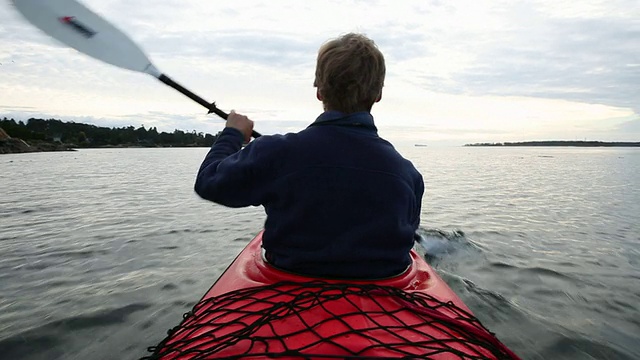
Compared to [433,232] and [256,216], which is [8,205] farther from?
[433,232]

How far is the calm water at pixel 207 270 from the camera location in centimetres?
420

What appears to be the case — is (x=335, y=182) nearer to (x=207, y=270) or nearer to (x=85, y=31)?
(x=85, y=31)

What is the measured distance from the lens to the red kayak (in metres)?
1.73

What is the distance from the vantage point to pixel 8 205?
1193 cm

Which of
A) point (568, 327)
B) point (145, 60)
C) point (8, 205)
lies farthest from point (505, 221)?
point (8, 205)

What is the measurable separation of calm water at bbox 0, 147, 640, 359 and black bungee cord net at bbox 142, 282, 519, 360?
2.20m

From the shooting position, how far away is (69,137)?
99.9 m

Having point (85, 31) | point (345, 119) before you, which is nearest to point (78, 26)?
point (85, 31)

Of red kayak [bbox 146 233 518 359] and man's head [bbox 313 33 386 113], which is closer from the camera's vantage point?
red kayak [bbox 146 233 518 359]

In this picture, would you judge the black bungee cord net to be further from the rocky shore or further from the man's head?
the rocky shore

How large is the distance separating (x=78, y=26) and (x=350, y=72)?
3.29 meters

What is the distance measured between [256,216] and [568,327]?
25.9ft

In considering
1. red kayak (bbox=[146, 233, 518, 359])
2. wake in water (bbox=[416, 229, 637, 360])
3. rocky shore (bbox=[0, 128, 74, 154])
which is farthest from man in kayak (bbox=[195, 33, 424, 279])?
rocky shore (bbox=[0, 128, 74, 154])

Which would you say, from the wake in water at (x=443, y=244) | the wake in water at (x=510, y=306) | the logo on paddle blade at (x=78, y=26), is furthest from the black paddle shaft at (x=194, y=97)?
the wake in water at (x=443, y=244)
